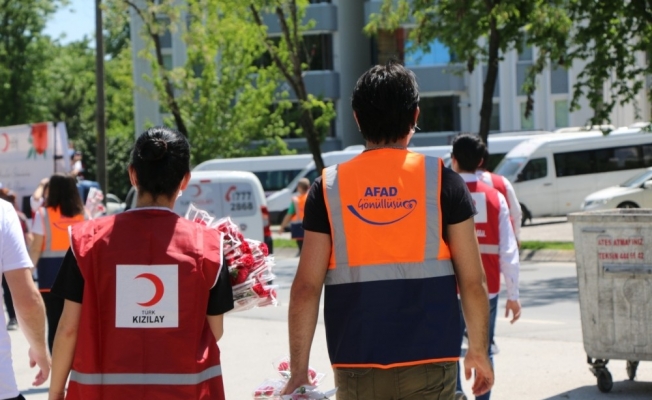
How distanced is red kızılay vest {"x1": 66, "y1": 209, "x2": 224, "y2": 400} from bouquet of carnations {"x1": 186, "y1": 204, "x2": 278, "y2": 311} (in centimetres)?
24

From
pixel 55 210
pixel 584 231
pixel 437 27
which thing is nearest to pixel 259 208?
pixel 437 27

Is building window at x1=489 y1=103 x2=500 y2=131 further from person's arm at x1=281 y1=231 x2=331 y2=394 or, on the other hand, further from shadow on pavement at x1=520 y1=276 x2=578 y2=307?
person's arm at x1=281 y1=231 x2=331 y2=394

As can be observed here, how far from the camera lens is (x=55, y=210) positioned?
9047mm

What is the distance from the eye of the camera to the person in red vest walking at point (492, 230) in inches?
269

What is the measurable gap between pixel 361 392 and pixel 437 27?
17333mm

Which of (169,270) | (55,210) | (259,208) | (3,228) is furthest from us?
(259,208)

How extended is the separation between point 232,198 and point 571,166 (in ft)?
57.1

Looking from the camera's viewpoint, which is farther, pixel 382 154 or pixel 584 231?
pixel 584 231

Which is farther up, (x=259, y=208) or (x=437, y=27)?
(x=437, y=27)

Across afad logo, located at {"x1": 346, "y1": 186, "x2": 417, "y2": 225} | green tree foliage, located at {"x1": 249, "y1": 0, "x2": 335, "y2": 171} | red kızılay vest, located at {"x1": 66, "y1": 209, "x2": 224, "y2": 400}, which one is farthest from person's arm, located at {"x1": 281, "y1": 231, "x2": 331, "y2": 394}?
green tree foliage, located at {"x1": 249, "y1": 0, "x2": 335, "y2": 171}

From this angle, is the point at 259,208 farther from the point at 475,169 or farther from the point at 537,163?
the point at 537,163

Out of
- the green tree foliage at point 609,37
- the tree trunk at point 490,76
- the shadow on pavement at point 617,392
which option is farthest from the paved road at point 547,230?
the shadow on pavement at point 617,392

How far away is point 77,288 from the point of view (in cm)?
379

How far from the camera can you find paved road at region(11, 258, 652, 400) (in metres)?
8.23
